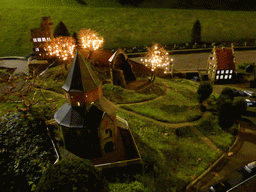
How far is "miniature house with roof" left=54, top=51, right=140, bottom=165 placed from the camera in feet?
75.4

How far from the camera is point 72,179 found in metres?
15.6

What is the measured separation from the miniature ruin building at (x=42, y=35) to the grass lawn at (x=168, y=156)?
37461 millimetres

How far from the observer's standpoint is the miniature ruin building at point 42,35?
57.1 m

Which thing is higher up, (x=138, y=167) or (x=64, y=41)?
(x=64, y=41)

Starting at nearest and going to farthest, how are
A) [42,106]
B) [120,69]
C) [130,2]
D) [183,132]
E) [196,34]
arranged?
1. [183,132]
2. [42,106]
3. [120,69]
4. [196,34]
5. [130,2]

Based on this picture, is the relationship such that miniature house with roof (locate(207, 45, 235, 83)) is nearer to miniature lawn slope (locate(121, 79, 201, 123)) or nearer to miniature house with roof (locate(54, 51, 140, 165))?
miniature lawn slope (locate(121, 79, 201, 123))

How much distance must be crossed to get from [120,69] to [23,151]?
1129 inches

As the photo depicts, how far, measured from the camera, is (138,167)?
24.3m

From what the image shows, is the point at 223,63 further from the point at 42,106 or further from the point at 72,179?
the point at 72,179

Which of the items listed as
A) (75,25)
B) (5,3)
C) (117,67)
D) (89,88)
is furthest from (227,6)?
(89,88)

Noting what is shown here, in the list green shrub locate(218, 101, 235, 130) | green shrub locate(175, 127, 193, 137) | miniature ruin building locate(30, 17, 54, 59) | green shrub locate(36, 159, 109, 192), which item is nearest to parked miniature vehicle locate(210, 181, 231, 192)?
green shrub locate(175, 127, 193, 137)

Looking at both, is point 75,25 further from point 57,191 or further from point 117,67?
point 57,191

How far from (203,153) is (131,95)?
1903 cm

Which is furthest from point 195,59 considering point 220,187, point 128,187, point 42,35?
point 128,187
